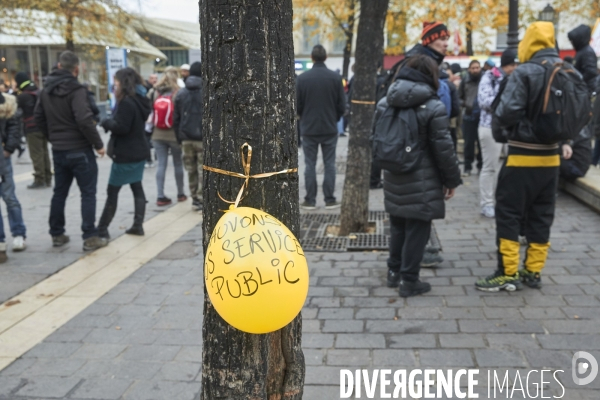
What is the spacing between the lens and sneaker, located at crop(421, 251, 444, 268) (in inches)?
224

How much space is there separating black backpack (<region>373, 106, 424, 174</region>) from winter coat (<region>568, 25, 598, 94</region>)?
14.3ft

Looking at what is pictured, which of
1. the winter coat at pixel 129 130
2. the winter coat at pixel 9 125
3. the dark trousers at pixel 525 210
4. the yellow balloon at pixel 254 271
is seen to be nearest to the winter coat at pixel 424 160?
the dark trousers at pixel 525 210

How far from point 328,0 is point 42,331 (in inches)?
872

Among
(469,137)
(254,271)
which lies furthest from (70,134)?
(469,137)

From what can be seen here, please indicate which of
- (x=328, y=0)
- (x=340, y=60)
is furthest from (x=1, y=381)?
(x=340, y=60)

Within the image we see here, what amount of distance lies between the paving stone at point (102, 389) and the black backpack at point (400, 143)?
96.7 inches

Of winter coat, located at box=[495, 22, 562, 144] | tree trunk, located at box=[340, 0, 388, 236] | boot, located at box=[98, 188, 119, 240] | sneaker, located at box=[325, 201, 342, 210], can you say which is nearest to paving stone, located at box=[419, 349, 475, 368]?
winter coat, located at box=[495, 22, 562, 144]

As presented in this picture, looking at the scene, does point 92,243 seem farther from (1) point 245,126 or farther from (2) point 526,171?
(1) point 245,126

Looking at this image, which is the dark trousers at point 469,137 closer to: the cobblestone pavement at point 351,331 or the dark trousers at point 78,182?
the cobblestone pavement at point 351,331

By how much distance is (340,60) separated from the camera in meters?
43.2

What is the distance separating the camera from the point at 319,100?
8.50 m

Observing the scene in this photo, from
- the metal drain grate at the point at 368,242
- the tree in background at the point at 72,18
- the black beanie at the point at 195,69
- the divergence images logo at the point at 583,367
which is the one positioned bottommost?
the metal drain grate at the point at 368,242

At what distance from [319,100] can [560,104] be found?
14.1ft

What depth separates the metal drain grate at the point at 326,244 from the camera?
6.37 meters
